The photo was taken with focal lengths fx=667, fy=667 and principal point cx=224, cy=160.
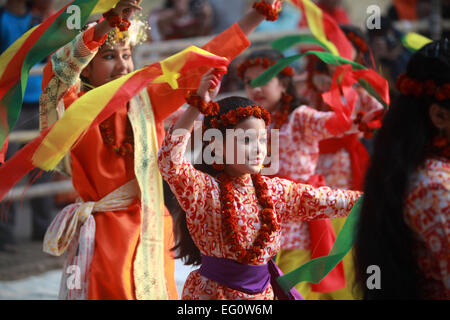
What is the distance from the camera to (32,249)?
586 cm

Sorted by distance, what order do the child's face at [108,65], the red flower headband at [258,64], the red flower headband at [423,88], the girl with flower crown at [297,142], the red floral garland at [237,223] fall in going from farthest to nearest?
the red flower headband at [258,64] < the girl with flower crown at [297,142] < the child's face at [108,65] < the red floral garland at [237,223] < the red flower headband at [423,88]

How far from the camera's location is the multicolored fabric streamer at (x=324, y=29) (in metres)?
3.65

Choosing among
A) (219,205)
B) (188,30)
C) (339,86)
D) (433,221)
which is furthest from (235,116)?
(188,30)

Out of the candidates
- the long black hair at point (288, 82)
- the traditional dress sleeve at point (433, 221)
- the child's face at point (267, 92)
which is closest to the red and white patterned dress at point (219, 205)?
the traditional dress sleeve at point (433, 221)

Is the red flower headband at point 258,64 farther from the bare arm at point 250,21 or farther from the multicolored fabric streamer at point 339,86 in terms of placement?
the bare arm at point 250,21

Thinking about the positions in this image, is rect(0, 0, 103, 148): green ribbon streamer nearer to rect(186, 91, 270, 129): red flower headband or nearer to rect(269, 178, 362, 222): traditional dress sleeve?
rect(186, 91, 270, 129): red flower headband

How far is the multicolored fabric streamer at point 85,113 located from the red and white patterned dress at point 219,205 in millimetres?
264

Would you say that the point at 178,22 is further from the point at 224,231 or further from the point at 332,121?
the point at 224,231

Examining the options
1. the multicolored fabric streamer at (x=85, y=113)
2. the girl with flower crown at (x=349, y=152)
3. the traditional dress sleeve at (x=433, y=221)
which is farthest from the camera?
the girl with flower crown at (x=349, y=152)

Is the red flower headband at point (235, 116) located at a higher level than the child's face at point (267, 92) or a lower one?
lower

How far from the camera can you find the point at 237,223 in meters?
2.56

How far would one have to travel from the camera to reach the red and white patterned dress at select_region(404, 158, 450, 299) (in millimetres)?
1951

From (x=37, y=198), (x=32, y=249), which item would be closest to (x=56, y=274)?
(x=32, y=249)
